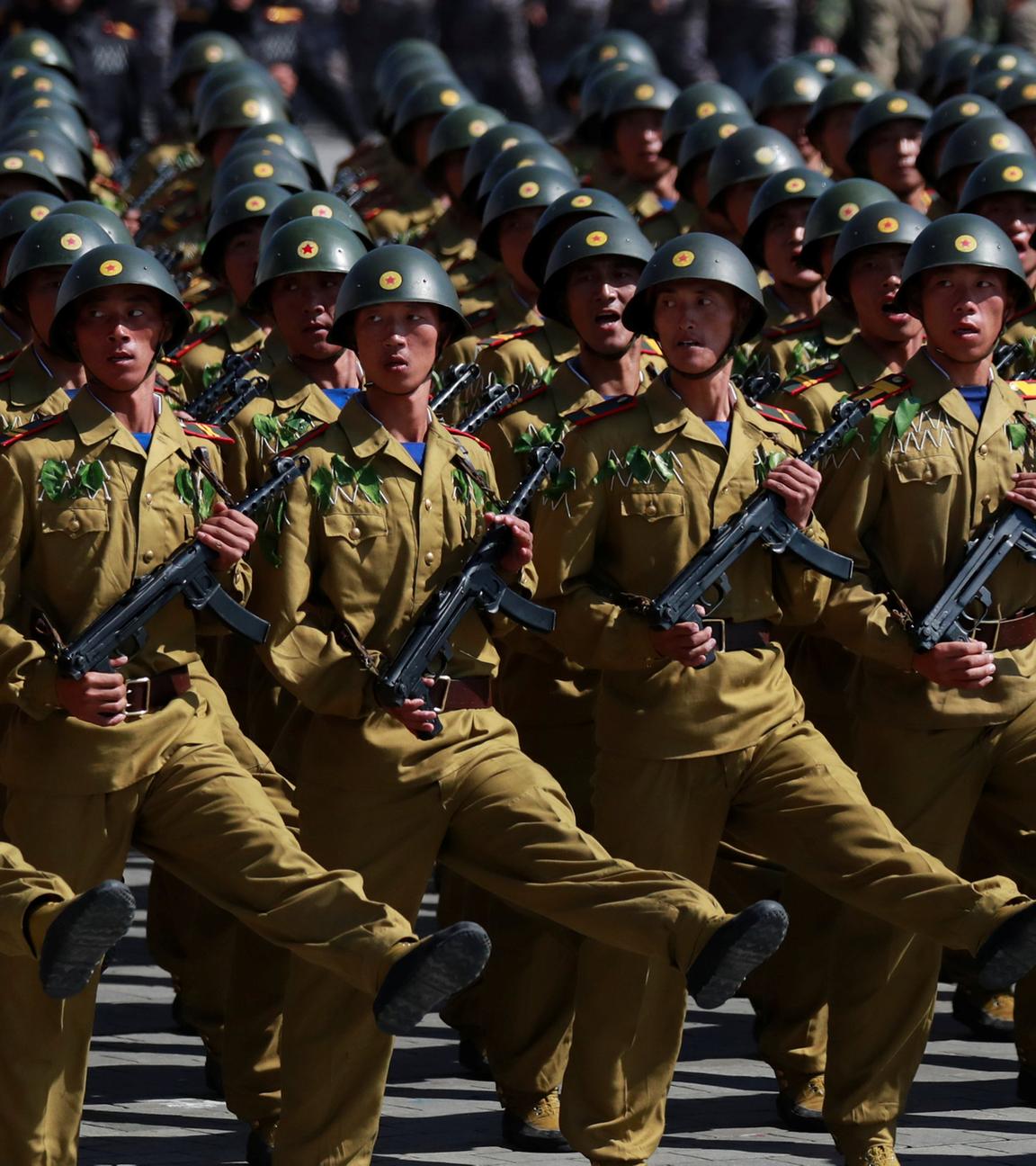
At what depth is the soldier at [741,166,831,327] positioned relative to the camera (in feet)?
35.4

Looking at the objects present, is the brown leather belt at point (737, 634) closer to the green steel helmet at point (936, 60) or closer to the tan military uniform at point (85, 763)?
the tan military uniform at point (85, 763)

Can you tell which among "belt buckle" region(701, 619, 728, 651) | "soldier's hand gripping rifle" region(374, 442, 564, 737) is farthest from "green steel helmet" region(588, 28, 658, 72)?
"soldier's hand gripping rifle" region(374, 442, 564, 737)

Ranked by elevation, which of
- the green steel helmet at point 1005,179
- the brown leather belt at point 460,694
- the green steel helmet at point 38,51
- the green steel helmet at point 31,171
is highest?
the green steel helmet at point 1005,179

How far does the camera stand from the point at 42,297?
9.16 metres

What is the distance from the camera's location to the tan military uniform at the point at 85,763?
751 cm

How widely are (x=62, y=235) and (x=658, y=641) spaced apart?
2395mm

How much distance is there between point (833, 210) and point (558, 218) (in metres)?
0.99

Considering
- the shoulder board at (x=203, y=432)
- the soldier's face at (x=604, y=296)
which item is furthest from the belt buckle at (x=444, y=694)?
the soldier's face at (x=604, y=296)

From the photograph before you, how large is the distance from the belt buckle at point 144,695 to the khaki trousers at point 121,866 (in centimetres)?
13

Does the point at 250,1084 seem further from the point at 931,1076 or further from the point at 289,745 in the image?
the point at 931,1076

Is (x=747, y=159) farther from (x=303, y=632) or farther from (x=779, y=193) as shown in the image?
(x=303, y=632)

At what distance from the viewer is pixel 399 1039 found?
9.85 meters

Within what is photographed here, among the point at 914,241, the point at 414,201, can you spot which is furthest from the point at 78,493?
the point at 414,201

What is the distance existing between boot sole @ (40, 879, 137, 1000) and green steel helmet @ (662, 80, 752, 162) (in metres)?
7.06
